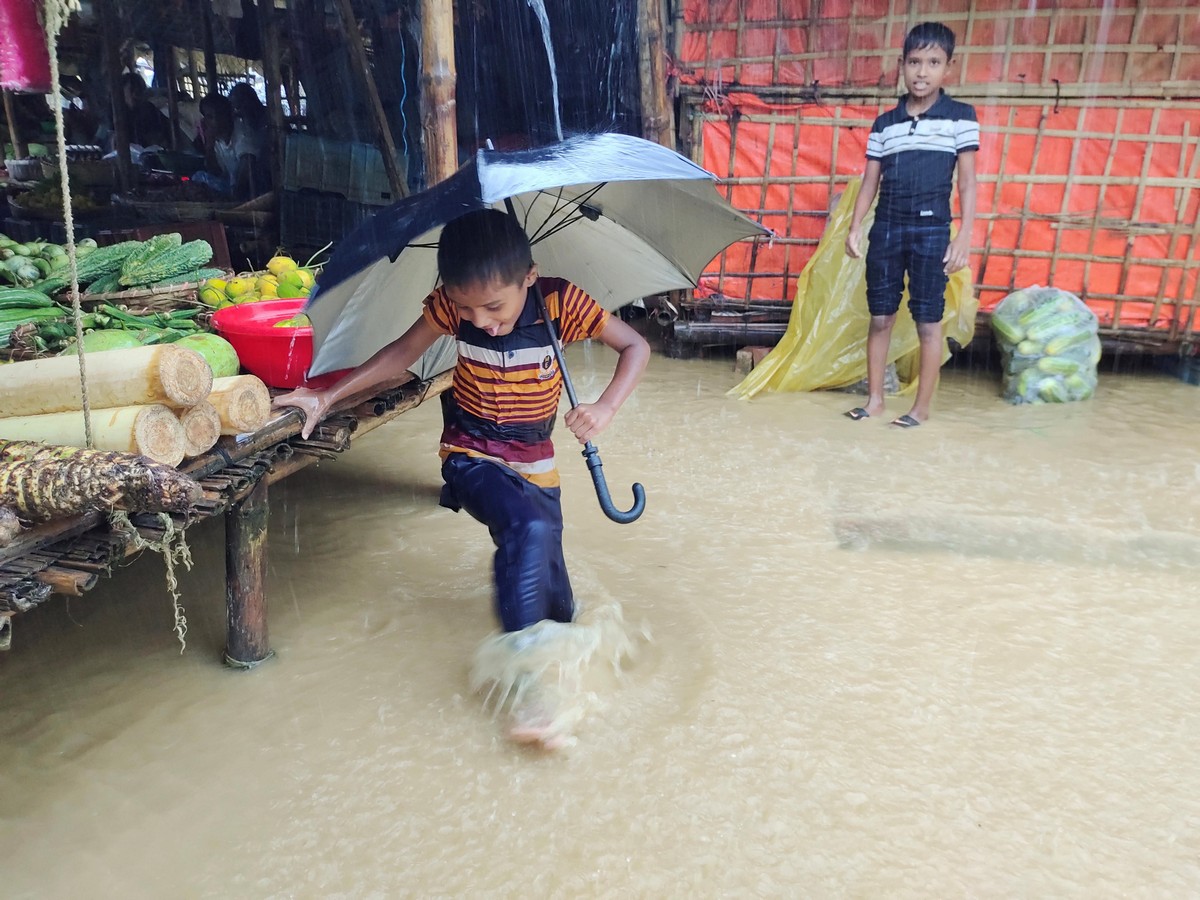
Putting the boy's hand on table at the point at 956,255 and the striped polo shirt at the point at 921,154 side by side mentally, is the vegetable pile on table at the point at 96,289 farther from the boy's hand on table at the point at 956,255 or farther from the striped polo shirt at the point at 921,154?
the boy's hand on table at the point at 956,255

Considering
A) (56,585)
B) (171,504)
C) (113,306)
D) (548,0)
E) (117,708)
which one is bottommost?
(117,708)

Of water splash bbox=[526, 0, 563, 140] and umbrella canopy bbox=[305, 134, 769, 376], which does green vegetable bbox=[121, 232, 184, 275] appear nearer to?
umbrella canopy bbox=[305, 134, 769, 376]

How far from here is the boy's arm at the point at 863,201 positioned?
4.75m

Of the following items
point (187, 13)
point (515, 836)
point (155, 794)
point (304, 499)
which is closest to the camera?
point (515, 836)

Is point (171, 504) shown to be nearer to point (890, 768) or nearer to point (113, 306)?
point (113, 306)

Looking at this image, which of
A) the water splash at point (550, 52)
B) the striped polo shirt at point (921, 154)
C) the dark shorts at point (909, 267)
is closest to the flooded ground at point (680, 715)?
the dark shorts at point (909, 267)

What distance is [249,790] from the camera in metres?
2.07

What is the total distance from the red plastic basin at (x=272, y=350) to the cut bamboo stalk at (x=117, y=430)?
0.57m

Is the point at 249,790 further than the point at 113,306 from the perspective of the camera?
No

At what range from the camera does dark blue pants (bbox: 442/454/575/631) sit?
2277mm

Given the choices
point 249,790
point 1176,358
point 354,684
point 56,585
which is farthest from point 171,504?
point 1176,358

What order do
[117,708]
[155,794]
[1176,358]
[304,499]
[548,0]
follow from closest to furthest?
[155,794], [117,708], [304,499], [1176,358], [548,0]

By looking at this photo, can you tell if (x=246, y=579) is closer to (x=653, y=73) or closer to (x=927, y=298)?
(x=927, y=298)

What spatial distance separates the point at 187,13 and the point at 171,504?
33.4 feet
